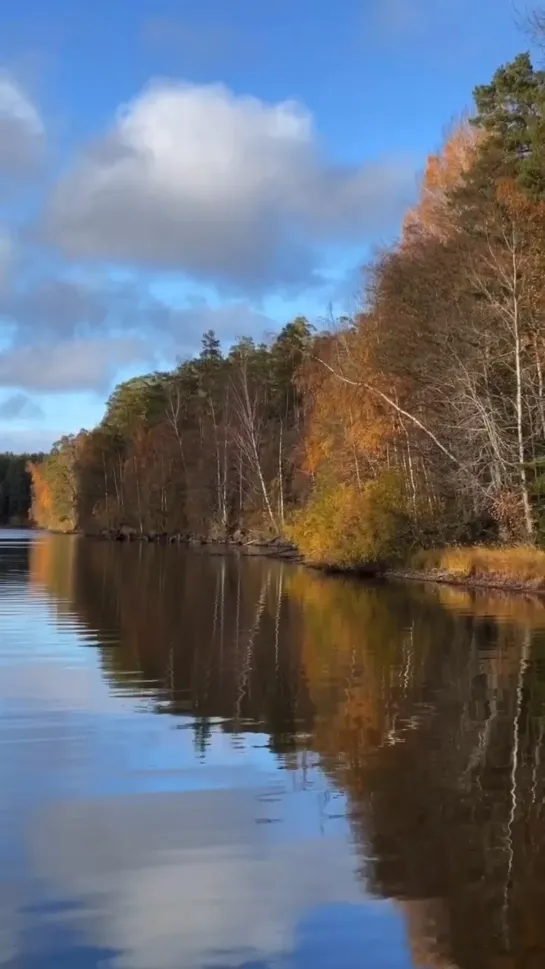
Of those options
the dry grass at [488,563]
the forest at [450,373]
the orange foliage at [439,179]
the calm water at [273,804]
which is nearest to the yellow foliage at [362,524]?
the forest at [450,373]

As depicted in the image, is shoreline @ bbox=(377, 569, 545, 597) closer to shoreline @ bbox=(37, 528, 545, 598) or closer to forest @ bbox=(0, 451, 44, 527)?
shoreline @ bbox=(37, 528, 545, 598)

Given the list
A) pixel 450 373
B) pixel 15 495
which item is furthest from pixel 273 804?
pixel 15 495

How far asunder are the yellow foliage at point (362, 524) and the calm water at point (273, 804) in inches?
629

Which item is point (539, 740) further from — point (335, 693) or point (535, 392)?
point (535, 392)

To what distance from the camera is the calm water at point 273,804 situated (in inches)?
192

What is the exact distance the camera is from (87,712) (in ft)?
34.1

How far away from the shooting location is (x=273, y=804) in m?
6.96

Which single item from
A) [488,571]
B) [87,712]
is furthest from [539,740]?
[488,571]

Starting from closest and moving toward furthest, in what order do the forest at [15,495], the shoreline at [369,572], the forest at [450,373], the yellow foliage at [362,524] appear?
Result: 1. the shoreline at [369,572]
2. the forest at [450,373]
3. the yellow foliage at [362,524]
4. the forest at [15,495]

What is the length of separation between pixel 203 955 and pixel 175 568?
3446cm

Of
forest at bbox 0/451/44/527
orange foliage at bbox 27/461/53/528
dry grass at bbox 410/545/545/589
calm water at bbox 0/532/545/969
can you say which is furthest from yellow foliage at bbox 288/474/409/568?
forest at bbox 0/451/44/527

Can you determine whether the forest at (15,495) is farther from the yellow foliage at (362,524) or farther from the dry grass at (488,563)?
the dry grass at (488,563)

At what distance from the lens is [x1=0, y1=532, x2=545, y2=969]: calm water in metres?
4.87

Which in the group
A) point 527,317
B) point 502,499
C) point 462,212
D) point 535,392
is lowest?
point 502,499
